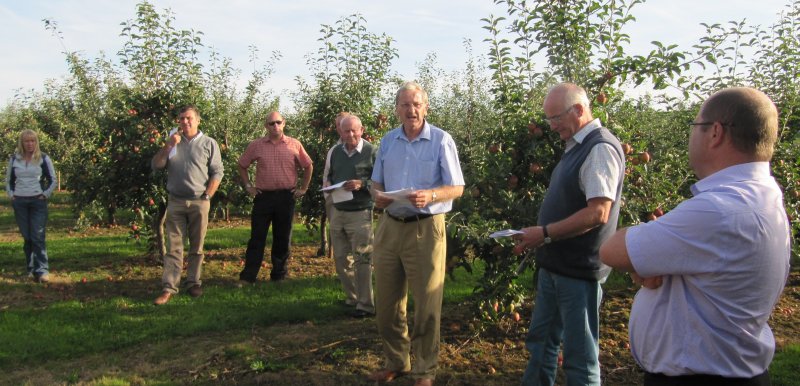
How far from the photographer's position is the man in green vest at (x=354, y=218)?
597 cm

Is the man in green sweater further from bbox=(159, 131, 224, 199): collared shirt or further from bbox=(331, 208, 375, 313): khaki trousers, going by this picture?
bbox=(331, 208, 375, 313): khaki trousers

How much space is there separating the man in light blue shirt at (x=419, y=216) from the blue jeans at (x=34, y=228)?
5.34 m

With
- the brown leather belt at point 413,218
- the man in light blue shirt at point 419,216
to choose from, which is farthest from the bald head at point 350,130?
the brown leather belt at point 413,218

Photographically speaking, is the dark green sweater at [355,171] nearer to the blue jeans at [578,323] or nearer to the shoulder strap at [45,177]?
the blue jeans at [578,323]

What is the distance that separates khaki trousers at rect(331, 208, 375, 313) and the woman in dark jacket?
385 cm

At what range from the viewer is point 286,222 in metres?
7.24

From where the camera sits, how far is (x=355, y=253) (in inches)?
241

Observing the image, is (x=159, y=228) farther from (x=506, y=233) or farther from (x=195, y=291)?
(x=506, y=233)

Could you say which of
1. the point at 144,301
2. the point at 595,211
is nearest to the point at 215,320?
the point at 144,301

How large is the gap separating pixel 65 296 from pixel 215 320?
2.20m

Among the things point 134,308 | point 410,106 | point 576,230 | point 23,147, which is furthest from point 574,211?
Answer: point 23,147

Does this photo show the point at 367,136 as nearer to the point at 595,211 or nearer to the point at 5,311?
the point at 5,311

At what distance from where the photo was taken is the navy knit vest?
3.12 m

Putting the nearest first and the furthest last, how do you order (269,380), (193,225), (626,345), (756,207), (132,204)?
1. (756,207)
2. (269,380)
3. (626,345)
4. (193,225)
5. (132,204)
